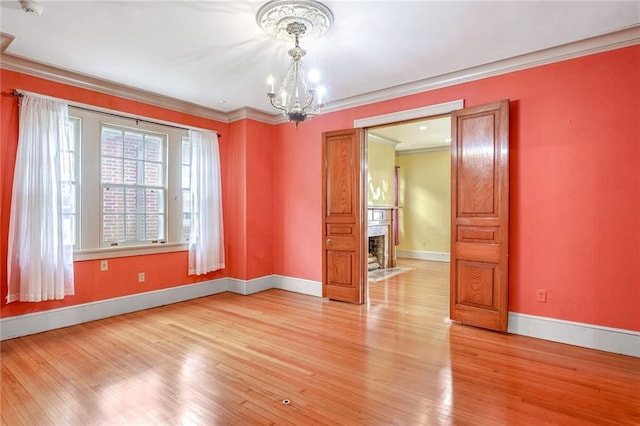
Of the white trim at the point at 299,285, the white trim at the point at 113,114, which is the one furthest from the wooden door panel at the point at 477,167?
the white trim at the point at 113,114

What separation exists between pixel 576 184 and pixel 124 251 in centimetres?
517

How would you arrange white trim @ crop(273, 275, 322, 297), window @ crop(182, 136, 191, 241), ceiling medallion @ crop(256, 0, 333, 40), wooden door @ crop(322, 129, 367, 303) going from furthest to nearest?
white trim @ crop(273, 275, 322, 297) → window @ crop(182, 136, 191, 241) → wooden door @ crop(322, 129, 367, 303) → ceiling medallion @ crop(256, 0, 333, 40)

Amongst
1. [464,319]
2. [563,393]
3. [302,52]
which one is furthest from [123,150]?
[563,393]

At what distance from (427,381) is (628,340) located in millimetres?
1974

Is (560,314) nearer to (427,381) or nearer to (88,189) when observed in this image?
(427,381)

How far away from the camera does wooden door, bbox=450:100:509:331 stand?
348 cm

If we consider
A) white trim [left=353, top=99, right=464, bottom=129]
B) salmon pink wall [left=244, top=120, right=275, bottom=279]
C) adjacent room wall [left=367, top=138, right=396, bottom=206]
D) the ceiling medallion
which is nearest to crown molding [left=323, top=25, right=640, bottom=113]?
white trim [left=353, top=99, right=464, bottom=129]

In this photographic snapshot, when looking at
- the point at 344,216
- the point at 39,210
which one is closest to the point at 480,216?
the point at 344,216

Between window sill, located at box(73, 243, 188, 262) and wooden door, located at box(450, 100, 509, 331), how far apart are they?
12.4 feet

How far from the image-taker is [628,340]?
2961 millimetres

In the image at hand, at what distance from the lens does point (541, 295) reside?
339 cm

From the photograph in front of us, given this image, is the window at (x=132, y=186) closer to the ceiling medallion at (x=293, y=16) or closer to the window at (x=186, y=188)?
the window at (x=186, y=188)

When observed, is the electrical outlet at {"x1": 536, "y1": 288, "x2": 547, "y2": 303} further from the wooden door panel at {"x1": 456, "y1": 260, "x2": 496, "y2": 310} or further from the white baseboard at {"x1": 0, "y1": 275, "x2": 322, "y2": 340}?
the white baseboard at {"x1": 0, "y1": 275, "x2": 322, "y2": 340}

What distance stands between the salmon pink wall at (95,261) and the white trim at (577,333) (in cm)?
423
